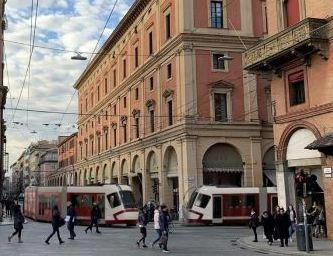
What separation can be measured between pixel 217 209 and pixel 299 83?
13087 mm

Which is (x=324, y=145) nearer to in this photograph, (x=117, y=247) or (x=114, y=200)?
(x=117, y=247)

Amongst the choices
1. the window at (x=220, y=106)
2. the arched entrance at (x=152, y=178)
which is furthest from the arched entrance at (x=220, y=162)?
the arched entrance at (x=152, y=178)

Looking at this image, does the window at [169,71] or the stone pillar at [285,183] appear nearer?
the stone pillar at [285,183]

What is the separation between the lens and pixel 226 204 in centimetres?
3603

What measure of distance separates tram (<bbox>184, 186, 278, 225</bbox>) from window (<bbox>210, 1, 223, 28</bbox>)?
1397cm

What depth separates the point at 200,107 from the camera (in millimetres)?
41562

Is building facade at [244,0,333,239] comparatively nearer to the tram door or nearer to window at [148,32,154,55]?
the tram door

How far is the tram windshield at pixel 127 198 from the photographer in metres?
36.0

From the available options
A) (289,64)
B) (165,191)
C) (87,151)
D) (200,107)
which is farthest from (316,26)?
(87,151)

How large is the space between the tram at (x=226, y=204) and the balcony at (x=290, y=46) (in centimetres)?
1087

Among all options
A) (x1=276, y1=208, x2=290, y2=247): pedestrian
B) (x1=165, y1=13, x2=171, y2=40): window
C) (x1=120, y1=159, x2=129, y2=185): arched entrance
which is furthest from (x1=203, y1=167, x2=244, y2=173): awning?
(x1=276, y1=208, x2=290, y2=247): pedestrian

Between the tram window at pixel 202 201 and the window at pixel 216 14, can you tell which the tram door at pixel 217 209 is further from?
the window at pixel 216 14

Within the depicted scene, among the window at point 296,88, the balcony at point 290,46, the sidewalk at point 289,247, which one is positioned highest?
the balcony at point 290,46

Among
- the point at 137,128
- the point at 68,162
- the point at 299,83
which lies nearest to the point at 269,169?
the point at 137,128
